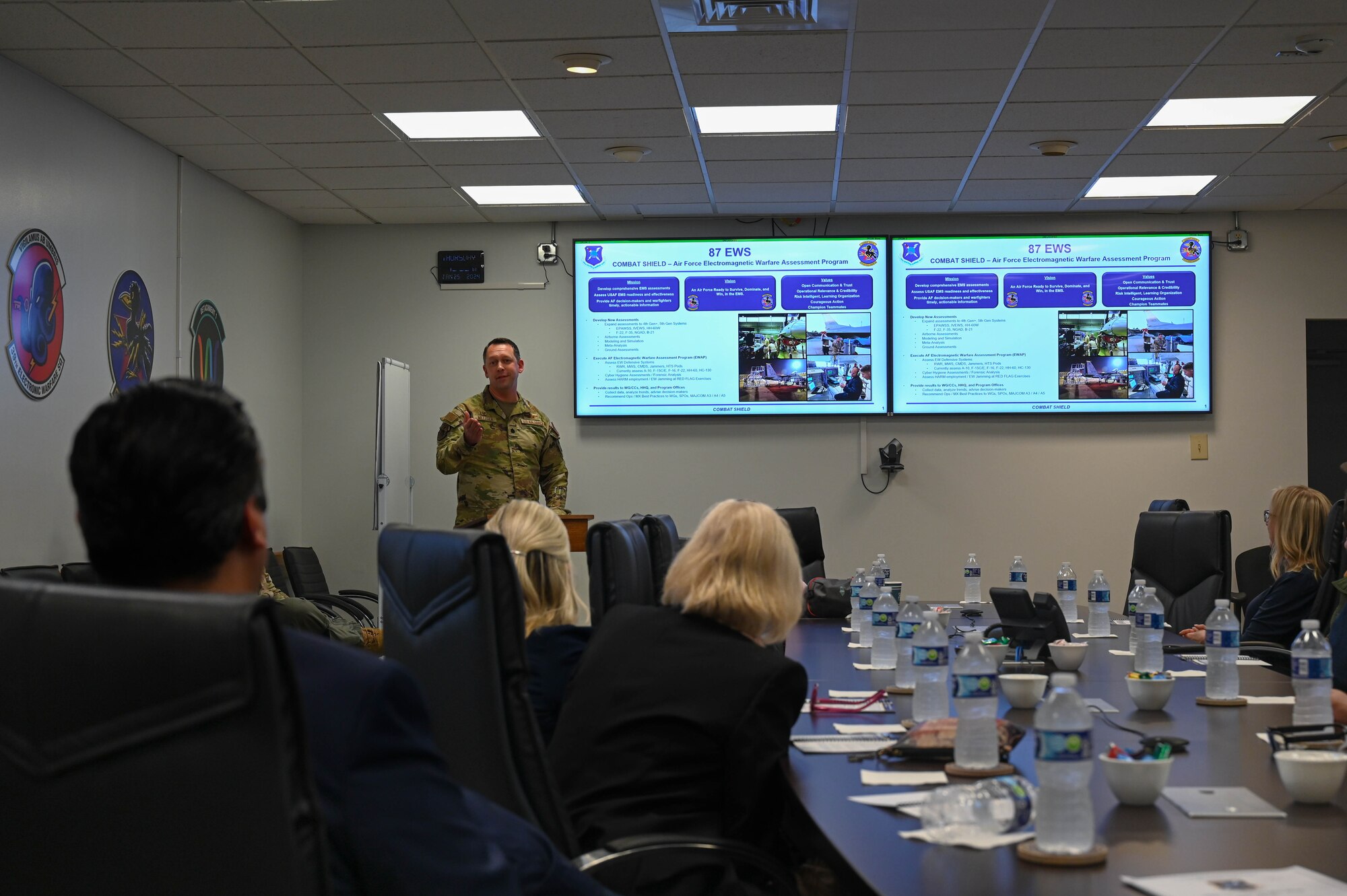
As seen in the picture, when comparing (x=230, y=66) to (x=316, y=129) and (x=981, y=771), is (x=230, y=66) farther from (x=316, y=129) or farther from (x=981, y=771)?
(x=981, y=771)

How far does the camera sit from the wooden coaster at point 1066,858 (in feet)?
4.76

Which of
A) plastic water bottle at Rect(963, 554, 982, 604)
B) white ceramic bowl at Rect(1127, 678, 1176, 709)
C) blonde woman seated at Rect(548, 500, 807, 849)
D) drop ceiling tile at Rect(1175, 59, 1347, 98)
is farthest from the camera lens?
plastic water bottle at Rect(963, 554, 982, 604)

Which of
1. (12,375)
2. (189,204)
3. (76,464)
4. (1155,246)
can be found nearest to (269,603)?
(76,464)

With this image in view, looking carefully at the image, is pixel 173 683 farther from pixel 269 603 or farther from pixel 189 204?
pixel 189 204

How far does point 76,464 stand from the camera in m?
0.91

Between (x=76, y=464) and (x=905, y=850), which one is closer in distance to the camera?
(x=76, y=464)

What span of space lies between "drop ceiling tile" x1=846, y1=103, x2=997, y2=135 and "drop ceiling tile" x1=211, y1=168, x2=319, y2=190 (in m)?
3.04

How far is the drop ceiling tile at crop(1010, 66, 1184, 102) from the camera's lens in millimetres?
4949

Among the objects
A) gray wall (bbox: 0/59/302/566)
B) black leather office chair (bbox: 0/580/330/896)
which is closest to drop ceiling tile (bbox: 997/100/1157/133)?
gray wall (bbox: 0/59/302/566)

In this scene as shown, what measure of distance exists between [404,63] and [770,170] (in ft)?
7.67

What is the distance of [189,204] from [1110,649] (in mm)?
5092

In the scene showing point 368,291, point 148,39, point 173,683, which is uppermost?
point 148,39

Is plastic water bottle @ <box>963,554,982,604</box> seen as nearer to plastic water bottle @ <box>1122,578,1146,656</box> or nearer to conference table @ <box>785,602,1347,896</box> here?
plastic water bottle @ <box>1122,578,1146,656</box>

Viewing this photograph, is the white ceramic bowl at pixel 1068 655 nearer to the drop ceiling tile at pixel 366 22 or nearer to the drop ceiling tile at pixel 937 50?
the drop ceiling tile at pixel 937 50
